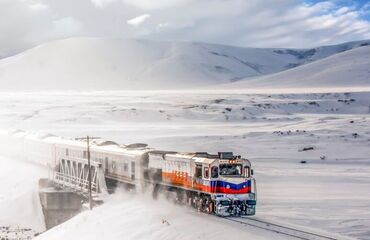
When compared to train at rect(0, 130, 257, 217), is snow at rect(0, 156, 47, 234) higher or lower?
lower

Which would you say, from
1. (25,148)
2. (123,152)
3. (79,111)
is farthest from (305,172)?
(79,111)

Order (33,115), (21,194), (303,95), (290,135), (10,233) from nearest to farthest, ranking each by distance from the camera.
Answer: (10,233) < (21,194) < (290,135) < (33,115) < (303,95)

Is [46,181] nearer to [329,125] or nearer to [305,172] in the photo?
[305,172]

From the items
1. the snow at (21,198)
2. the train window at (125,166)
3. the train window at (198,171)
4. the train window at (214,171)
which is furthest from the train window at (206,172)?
the snow at (21,198)

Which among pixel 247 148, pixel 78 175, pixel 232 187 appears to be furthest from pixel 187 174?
pixel 247 148

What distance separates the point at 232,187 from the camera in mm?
31375

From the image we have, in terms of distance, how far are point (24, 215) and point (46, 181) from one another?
3727 mm

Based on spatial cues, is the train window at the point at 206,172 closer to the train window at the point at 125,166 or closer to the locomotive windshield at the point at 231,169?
the locomotive windshield at the point at 231,169

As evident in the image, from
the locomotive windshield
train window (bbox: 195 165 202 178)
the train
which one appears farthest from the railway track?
train window (bbox: 195 165 202 178)

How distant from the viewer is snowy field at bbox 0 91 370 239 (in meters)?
30.9

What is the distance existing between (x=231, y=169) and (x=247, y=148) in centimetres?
3581

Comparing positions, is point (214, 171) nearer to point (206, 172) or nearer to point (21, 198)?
point (206, 172)

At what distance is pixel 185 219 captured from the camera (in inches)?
1182

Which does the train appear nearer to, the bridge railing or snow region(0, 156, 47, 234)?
the bridge railing
